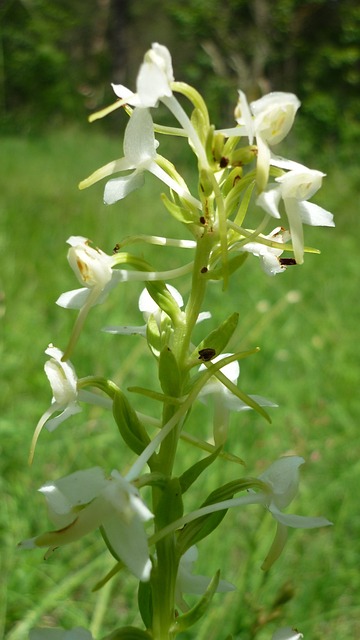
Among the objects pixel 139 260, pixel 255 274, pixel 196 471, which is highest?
pixel 139 260

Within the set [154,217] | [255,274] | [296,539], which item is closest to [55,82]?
[154,217]

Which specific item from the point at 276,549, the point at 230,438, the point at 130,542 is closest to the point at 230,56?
the point at 230,438

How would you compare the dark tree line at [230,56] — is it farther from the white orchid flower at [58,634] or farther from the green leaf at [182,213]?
the white orchid flower at [58,634]

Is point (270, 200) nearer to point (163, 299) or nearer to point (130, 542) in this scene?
point (163, 299)

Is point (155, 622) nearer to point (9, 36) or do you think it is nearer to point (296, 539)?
point (296, 539)

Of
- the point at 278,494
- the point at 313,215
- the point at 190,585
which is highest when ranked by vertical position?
the point at 313,215

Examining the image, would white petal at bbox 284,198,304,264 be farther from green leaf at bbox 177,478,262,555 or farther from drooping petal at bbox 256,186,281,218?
green leaf at bbox 177,478,262,555

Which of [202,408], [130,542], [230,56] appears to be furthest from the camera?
[230,56]
